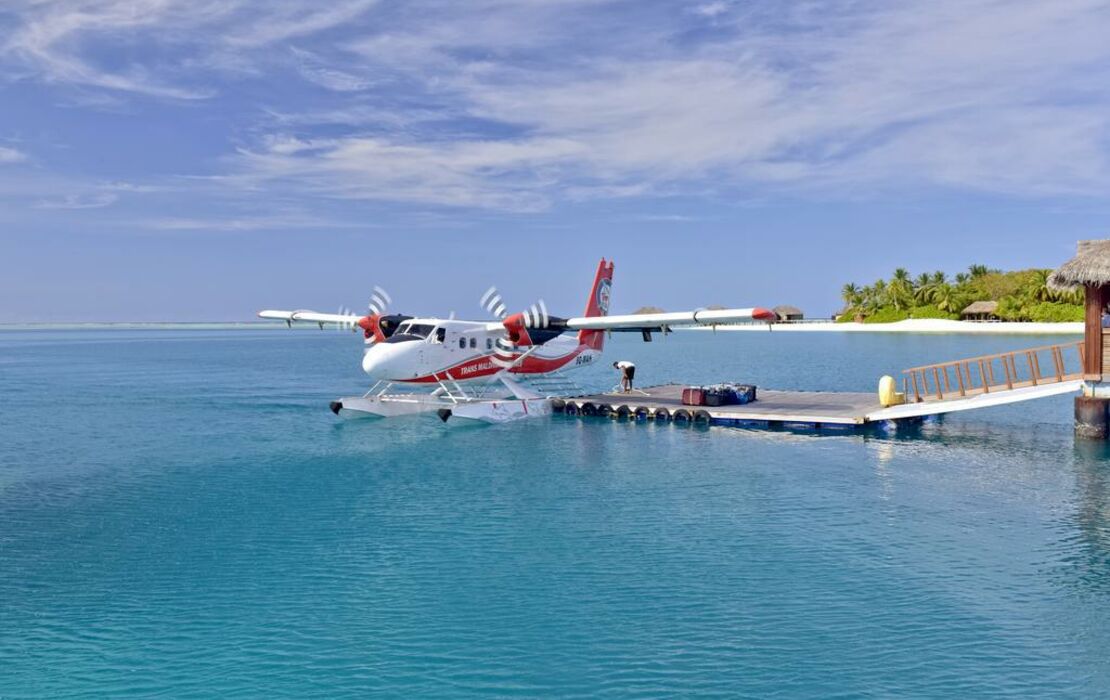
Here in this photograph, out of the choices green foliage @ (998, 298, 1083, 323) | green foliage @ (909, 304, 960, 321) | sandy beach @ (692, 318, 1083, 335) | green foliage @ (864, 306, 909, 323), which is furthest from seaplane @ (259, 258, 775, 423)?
green foliage @ (864, 306, 909, 323)

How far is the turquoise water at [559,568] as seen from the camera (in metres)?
10.5

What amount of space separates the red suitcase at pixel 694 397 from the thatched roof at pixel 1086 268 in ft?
40.9

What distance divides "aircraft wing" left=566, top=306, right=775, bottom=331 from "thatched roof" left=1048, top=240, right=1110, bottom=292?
853 centimetres

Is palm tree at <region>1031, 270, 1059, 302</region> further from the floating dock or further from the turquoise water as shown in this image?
the turquoise water

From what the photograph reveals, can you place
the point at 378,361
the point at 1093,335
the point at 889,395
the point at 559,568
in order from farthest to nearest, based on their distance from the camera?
the point at 378,361 < the point at 889,395 < the point at 1093,335 < the point at 559,568

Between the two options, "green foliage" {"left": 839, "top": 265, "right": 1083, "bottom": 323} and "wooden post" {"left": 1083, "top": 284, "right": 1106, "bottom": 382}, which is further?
"green foliage" {"left": 839, "top": 265, "right": 1083, "bottom": 323}

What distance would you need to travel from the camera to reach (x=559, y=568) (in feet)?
47.2

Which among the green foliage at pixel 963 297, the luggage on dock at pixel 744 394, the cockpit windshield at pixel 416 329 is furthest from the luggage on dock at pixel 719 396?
the green foliage at pixel 963 297

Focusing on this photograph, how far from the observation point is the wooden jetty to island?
26734 mm

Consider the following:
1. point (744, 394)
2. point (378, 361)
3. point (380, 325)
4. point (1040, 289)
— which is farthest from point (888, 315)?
point (378, 361)

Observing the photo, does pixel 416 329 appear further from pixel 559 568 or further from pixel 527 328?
pixel 559 568

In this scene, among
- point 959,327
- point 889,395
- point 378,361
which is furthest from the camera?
point 959,327

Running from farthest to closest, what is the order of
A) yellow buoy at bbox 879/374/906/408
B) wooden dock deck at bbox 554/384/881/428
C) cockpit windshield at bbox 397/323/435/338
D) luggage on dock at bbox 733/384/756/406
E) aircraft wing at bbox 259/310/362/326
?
aircraft wing at bbox 259/310/362/326
luggage on dock at bbox 733/384/756/406
cockpit windshield at bbox 397/323/435/338
wooden dock deck at bbox 554/384/881/428
yellow buoy at bbox 879/374/906/408

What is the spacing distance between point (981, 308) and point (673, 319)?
372ft
